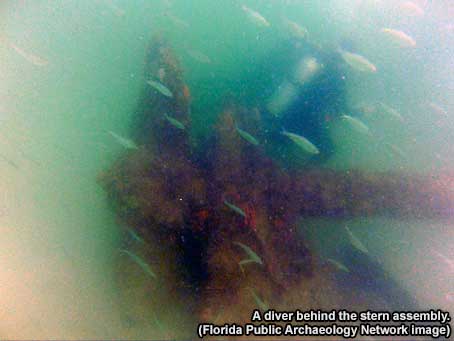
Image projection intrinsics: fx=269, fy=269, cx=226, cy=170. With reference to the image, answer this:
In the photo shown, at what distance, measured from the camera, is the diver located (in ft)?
23.8

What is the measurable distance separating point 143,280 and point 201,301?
1218 mm

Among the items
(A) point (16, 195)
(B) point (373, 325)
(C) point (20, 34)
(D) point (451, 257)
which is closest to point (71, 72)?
(C) point (20, 34)

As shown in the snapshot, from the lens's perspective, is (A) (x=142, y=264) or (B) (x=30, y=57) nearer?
(A) (x=142, y=264)

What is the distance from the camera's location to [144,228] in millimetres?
5387

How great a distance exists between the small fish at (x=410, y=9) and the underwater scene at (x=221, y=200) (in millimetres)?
5877

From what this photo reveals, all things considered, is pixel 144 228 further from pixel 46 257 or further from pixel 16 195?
pixel 16 195

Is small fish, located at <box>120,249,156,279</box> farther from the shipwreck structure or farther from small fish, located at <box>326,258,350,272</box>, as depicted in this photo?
small fish, located at <box>326,258,350,272</box>

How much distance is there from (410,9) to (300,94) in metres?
9.89

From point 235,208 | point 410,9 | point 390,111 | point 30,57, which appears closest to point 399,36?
point 390,111

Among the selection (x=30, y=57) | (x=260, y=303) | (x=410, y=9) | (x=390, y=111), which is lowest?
(x=260, y=303)

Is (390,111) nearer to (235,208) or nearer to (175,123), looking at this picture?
(235,208)

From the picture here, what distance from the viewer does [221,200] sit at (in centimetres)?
508

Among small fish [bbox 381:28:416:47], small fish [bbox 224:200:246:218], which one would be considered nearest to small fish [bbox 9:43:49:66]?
small fish [bbox 224:200:246:218]

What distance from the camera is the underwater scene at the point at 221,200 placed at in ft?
15.4
